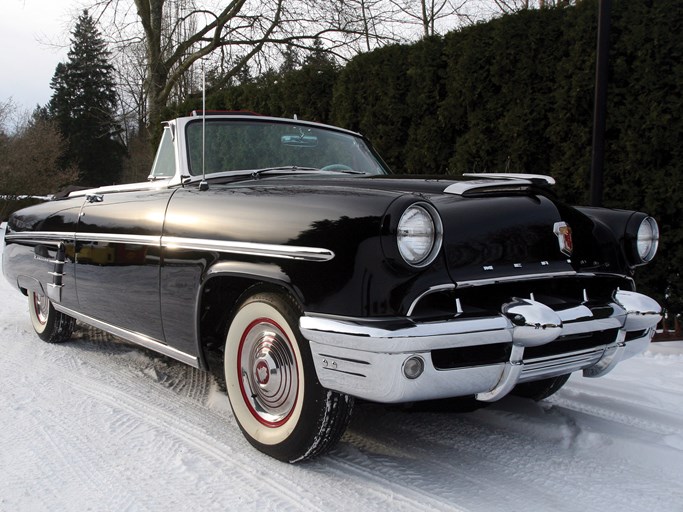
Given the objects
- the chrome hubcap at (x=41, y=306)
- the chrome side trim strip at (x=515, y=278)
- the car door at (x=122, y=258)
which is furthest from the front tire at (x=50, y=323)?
the chrome side trim strip at (x=515, y=278)

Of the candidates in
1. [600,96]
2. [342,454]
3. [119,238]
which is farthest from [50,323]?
[600,96]

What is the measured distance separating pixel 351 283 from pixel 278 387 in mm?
688

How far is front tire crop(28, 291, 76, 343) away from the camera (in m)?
4.86

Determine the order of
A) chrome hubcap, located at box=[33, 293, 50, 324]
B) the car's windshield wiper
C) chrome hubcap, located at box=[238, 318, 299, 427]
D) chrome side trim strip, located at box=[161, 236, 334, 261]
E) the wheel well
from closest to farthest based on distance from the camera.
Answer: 1. chrome side trim strip, located at box=[161, 236, 334, 261]
2. chrome hubcap, located at box=[238, 318, 299, 427]
3. the wheel well
4. the car's windshield wiper
5. chrome hubcap, located at box=[33, 293, 50, 324]

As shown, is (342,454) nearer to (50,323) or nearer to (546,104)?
(50,323)

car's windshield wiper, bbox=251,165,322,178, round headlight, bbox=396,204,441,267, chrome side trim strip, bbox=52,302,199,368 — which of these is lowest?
chrome side trim strip, bbox=52,302,199,368

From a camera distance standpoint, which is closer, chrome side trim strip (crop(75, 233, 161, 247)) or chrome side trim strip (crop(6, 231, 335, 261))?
chrome side trim strip (crop(6, 231, 335, 261))

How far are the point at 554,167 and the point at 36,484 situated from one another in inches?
207

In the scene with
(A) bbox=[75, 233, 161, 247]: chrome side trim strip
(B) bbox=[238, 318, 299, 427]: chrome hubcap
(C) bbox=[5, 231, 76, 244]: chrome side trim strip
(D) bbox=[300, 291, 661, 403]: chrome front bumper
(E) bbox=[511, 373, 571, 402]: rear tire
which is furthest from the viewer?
(C) bbox=[5, 231, 76, 244]: chrome side trim strip

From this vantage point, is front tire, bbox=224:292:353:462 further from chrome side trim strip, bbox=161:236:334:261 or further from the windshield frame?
the windshield frame

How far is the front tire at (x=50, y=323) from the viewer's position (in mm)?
4863

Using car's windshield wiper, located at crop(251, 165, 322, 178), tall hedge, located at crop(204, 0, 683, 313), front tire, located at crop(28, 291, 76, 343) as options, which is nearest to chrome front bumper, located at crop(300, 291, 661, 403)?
car's windshield wiper, located at crop(251, 165, 322, 178)

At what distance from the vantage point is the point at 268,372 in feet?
8.86

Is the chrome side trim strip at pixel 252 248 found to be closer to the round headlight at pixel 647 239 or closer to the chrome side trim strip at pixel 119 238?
the chrome side trim strip at pixel 119 238
